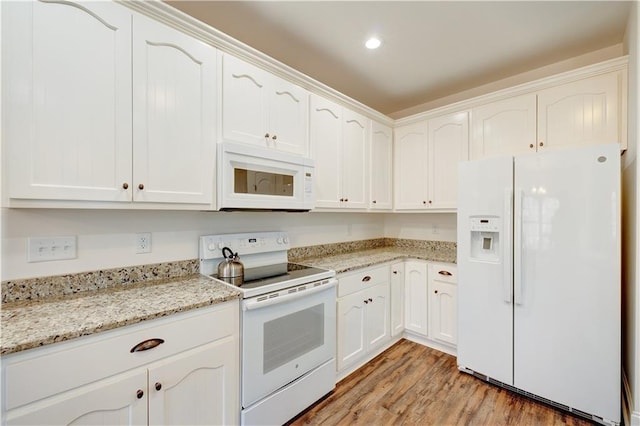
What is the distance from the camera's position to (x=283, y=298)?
1.63 m

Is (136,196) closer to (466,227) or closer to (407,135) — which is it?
(466,227)

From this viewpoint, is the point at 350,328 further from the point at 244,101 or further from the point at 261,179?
the point at 244,101

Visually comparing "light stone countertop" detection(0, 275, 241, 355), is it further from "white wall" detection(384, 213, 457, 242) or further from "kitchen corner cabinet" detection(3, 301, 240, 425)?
"white wall" detection(384, 213, 457, 242)

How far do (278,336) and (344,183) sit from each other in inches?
56.8

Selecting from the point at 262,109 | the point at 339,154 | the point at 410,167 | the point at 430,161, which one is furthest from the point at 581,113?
the point at 262,109

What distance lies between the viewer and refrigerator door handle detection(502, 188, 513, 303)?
196 cm

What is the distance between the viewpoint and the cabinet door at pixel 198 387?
1210mm

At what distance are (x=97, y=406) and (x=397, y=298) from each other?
7.67 ft

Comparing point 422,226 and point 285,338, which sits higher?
point 422,226

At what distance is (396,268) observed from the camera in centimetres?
272

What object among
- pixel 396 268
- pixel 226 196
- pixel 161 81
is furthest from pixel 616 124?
pixel 161 81

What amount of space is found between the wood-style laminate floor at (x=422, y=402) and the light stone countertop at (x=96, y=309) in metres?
1.06

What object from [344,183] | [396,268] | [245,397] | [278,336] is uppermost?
[344,183]

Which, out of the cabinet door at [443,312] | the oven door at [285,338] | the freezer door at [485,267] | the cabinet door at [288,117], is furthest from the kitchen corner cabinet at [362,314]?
the cabinet door at [288,117]
